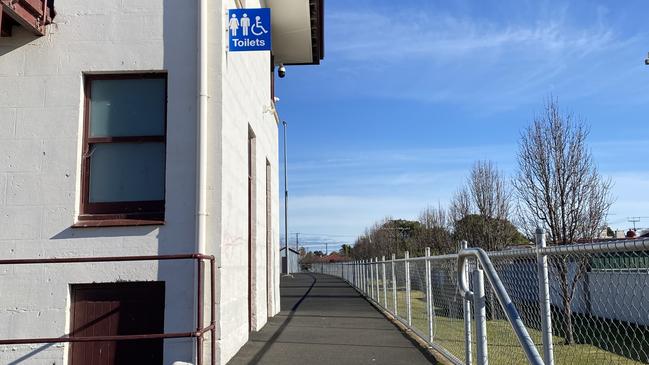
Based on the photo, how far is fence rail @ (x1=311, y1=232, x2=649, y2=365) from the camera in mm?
4098

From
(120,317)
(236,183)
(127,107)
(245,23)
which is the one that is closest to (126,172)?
(127,107)

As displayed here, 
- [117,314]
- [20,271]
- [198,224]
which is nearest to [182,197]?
[198,224]

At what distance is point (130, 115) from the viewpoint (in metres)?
6.83

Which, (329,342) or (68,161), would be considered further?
(329,342)

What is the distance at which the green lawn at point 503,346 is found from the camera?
666cm

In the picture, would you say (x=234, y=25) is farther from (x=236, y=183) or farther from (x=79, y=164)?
(x=79, y=164)

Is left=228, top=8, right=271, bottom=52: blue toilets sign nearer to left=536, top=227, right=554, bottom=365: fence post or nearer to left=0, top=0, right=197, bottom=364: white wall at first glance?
left=0, top=0, right=197, bottom=364: white wall

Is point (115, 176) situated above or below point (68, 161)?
below

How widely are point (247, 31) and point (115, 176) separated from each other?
2.37 m

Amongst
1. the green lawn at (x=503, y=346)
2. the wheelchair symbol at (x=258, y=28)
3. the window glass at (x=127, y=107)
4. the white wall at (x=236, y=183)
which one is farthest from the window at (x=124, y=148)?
the green lawn at (x=503, y=346)

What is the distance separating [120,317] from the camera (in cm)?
645

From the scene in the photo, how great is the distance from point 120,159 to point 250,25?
7.46 feet

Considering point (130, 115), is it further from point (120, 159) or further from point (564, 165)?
point (564, 165)

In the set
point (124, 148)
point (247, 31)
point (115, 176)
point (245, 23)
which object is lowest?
point (115, 176)
